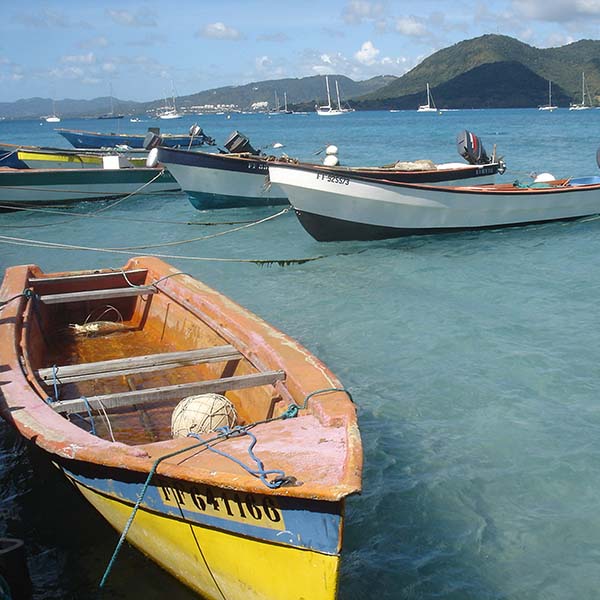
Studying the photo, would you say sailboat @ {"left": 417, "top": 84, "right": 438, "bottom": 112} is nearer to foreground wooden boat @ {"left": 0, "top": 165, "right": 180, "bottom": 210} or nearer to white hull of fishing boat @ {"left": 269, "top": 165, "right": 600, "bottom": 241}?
foreground wooden boat @ {"left": 0, "top": 165, "right": 180, "bottom": 210}

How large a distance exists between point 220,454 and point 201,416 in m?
1.13

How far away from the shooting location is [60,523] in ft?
14.8

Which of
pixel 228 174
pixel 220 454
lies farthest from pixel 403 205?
pixel 220 454

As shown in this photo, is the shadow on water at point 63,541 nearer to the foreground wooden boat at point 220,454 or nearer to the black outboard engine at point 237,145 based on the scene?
the foreground wooden boat at point 220,454

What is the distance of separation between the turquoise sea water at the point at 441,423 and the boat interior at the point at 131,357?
0.69m

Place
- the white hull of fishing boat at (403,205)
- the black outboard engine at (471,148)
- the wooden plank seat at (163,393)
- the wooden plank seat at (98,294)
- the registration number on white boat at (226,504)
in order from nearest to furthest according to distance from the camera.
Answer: the registration number on white boat at (226,504) → the wooden plank seat at (163,393) → the wooden plank seat at (98,294) → the white hull of fishing boat at (403,205) → the black outboard engine at (471,148)

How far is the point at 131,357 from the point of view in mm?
5938

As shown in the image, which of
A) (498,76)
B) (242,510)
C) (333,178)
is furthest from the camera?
(498,76)

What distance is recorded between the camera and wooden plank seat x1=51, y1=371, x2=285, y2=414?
433cm

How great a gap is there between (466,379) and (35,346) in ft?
13.6

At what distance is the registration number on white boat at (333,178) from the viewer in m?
11.9

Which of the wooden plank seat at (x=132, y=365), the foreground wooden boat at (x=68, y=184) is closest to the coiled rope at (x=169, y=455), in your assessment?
the wooden plank seat at (x=132, y=365)

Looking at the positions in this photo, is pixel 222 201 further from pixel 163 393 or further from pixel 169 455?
pixel 169 455

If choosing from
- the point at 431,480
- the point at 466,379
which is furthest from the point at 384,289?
the point at 431,480
